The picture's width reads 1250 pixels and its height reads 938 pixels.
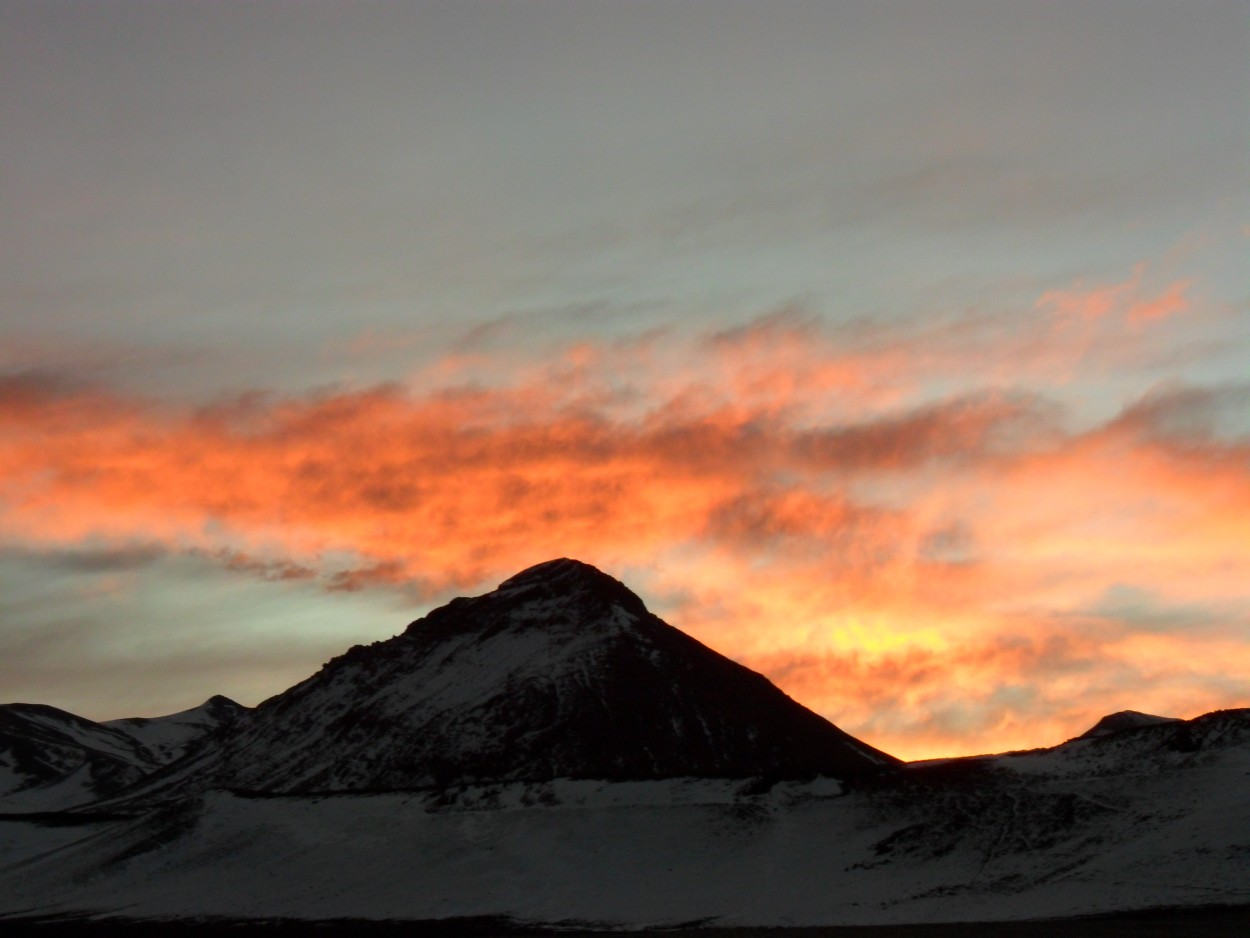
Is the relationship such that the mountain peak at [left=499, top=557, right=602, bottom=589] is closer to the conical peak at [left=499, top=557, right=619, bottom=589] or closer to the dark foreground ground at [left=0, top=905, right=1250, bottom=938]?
the conical peak at [left=499, top=557, right=619, bottom=589]

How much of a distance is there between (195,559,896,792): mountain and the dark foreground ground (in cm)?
4270

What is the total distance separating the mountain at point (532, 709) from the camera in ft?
380

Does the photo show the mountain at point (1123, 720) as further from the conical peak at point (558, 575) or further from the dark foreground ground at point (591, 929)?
the dark foreground ground at point (591, 929)

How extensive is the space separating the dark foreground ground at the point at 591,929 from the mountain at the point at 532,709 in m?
42.7

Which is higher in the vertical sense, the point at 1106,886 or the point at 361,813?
the point at 361,813

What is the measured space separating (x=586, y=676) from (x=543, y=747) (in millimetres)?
12063

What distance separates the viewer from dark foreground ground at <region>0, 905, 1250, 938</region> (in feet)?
151

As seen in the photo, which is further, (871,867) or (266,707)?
(266,707)

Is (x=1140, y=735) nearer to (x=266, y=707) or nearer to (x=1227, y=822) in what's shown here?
(x=1227, y=822)

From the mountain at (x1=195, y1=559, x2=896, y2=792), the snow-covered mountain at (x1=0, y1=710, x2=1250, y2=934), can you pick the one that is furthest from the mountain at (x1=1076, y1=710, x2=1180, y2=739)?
the snow-covered mountain at (x1=0, y1=710, x2=1250, y2=934)

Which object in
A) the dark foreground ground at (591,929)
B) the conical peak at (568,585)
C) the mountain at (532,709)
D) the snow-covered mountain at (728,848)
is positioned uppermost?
the conical peak at (568,585)

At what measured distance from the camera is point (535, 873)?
6844 cm

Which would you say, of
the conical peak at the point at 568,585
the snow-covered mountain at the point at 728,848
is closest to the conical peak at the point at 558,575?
the conical peak at the point at 568,585

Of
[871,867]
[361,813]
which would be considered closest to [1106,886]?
[871,867]
